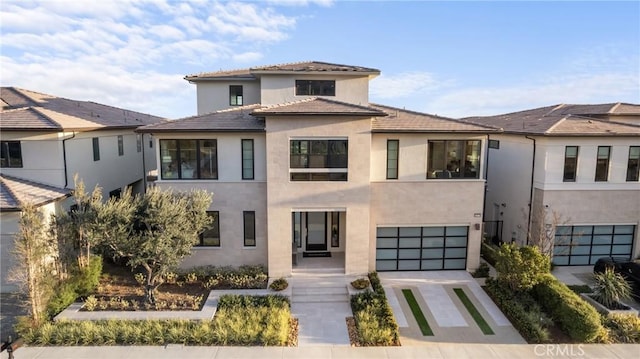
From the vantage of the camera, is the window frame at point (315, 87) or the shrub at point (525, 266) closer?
the shrub at point (525, 266)

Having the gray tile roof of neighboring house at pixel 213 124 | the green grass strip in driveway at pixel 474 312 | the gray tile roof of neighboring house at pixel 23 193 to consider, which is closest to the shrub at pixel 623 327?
the green grass strip in driveway at pixel 474 312

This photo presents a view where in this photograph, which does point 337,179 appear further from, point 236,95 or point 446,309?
point 236,95

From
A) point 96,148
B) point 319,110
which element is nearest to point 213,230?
point 319,110

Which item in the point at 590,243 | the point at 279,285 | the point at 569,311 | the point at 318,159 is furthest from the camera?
the point at 590,243

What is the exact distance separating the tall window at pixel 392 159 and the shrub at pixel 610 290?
27.1ft

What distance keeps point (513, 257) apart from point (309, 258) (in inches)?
332

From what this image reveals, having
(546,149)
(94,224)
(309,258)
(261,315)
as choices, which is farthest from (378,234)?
(94,224)

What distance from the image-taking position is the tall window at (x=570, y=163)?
16984mm

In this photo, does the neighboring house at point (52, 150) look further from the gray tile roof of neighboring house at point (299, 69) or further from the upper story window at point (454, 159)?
the upper story window at point (454, 159)

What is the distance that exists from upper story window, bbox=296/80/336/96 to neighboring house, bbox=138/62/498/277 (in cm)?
360

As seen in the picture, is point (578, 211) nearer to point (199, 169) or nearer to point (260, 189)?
point (260, 189)

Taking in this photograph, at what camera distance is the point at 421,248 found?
17359mm

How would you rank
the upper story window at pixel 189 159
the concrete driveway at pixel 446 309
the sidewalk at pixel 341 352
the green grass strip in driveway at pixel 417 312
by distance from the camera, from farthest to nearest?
→ the upper story window at pixel 189 159 < the green grass strip in driveway at pixel 417 312 < the concrete driveway at pixel 446 309 < the sidewalk at pixel 341 352

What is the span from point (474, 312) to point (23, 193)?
57.8 ft
